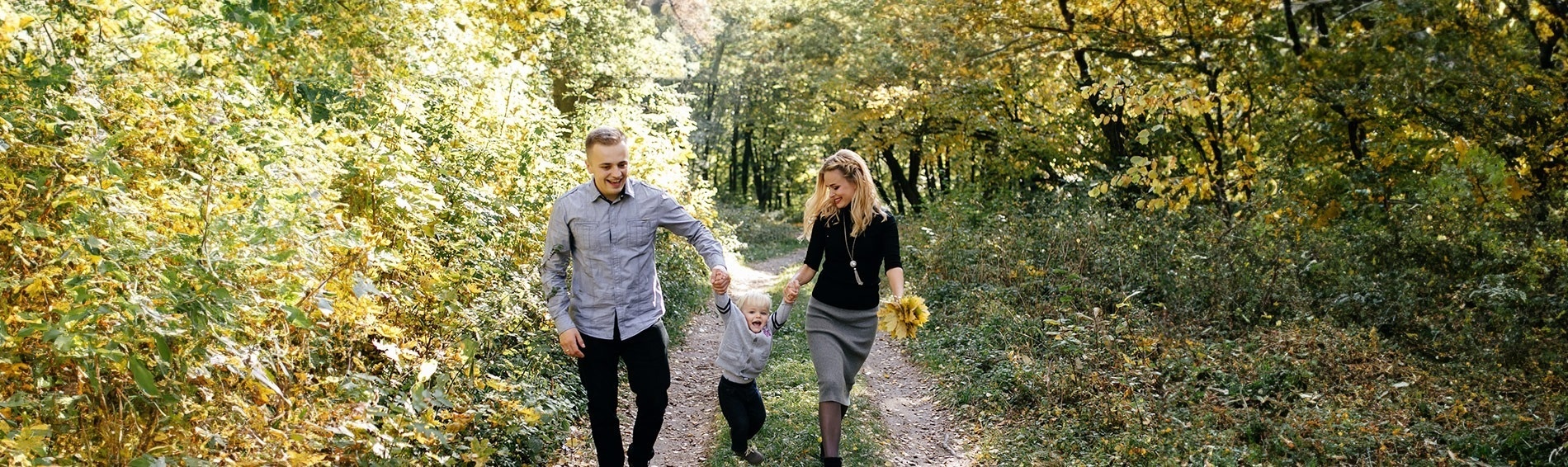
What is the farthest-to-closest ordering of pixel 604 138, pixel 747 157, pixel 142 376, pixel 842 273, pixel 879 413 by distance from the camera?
1. pixel 747 157
2. pixel 879 413
3. pixel 842 273
4. pixel 604 138
5. pixel 142 376

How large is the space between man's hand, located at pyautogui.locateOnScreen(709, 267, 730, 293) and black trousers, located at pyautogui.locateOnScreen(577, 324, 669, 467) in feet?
1.22

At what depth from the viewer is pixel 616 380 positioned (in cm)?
473

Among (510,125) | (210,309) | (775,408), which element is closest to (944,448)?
(775,408)

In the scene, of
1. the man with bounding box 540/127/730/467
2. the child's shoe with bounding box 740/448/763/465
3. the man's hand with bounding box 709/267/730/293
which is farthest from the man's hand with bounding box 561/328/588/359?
the child's shoe with bounding box 740/448/763/465

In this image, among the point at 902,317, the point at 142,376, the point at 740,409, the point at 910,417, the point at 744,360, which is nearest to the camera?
the point at 142,376

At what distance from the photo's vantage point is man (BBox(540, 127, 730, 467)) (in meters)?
4.59

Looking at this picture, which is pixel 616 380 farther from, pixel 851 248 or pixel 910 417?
pixel 910 417

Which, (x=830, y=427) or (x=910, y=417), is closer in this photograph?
(x=830, y=427)

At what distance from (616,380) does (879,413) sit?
356 centimetres

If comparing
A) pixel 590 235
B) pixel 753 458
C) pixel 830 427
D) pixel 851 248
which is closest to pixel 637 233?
pixel 590 235

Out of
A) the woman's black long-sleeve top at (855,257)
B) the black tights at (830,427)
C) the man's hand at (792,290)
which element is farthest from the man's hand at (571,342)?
the black tights at (830,427)

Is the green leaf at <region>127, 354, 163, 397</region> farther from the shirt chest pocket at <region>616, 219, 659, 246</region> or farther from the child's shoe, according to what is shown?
the child's shoe

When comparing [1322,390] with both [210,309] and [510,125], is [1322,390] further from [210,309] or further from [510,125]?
[210,309]

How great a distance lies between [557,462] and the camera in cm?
604
